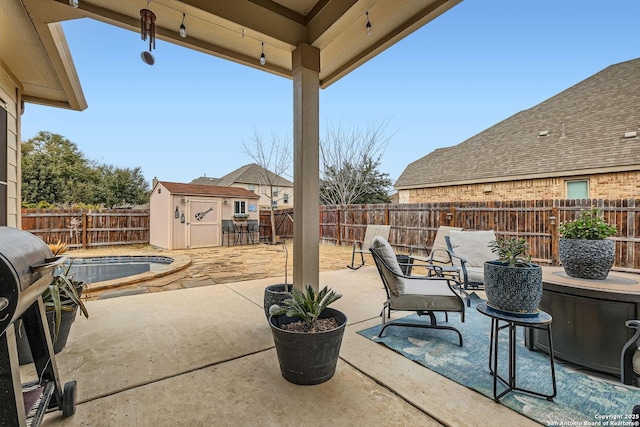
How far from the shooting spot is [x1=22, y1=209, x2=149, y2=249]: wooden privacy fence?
28.8 ft

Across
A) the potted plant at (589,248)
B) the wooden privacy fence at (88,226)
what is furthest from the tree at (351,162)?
the potted plant at (589,248)

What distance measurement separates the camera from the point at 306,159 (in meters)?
2.70

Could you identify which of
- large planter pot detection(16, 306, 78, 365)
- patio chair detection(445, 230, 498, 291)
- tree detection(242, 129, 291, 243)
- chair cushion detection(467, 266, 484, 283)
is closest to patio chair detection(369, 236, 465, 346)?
chair cushion detection(467, 266, 484, 283)

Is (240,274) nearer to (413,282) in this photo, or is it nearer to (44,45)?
(413,282)

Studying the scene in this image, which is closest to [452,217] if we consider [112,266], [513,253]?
[513,253]

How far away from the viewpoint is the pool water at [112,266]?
6.44 m

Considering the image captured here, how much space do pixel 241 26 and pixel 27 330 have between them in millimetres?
2603

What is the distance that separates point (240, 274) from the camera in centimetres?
572

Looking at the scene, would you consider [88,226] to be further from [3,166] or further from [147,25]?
[147,25]

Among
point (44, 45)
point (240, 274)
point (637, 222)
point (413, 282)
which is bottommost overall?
point (240, 274)

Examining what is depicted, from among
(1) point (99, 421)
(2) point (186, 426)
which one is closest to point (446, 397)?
(2) point (186, 426)

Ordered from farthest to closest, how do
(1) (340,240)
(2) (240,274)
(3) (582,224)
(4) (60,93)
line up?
(1) (340,240) → (2) (240,274) → (4) (60,93) → (3) (582,224)

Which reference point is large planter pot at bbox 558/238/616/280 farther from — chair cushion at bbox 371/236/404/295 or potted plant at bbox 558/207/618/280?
chair cushion at bbox 371/236/404/295

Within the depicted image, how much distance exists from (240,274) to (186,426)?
4270mm
